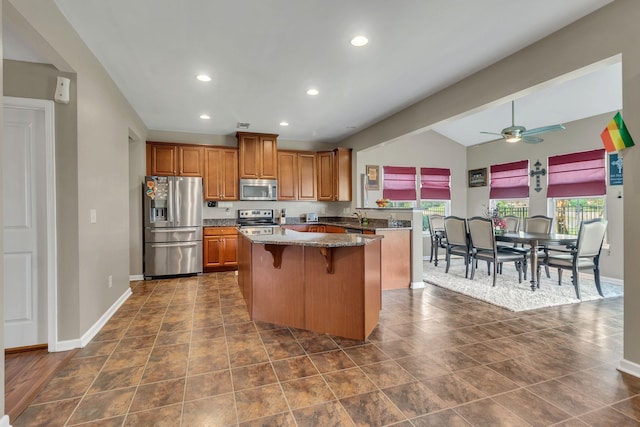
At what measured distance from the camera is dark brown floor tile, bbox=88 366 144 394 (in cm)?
201

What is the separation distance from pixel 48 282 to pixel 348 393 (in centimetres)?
247

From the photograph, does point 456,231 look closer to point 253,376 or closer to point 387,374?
point 387,374

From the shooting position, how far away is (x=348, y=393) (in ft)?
6.30

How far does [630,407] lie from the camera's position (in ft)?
5.86

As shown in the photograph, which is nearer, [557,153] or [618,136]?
[618,136]

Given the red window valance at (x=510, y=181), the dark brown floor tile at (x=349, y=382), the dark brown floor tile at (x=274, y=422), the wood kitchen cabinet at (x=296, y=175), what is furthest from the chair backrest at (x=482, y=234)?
the dark brown floor tile at (x=274, y=422)

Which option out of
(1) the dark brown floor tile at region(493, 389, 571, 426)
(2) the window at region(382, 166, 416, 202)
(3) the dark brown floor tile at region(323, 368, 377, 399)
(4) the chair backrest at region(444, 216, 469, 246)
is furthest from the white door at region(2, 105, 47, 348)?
(2) the window at region(382, 166, 416, 202)

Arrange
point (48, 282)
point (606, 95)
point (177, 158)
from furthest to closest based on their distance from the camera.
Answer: point (177, 158), point (606, 95), point (48, 282)

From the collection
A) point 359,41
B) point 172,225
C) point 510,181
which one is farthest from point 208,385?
point 510,181

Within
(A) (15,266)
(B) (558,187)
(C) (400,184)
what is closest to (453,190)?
(C) (400,184)

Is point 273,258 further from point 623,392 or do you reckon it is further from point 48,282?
point 623,392

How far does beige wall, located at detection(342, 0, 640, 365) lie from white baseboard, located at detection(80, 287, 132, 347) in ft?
13.6

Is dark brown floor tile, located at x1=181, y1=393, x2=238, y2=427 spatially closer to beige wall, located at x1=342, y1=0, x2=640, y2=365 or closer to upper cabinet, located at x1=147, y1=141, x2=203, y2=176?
beige wall, located at x1=342, y1=0, x2=640, y2=365

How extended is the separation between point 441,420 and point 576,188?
17.8 ft
